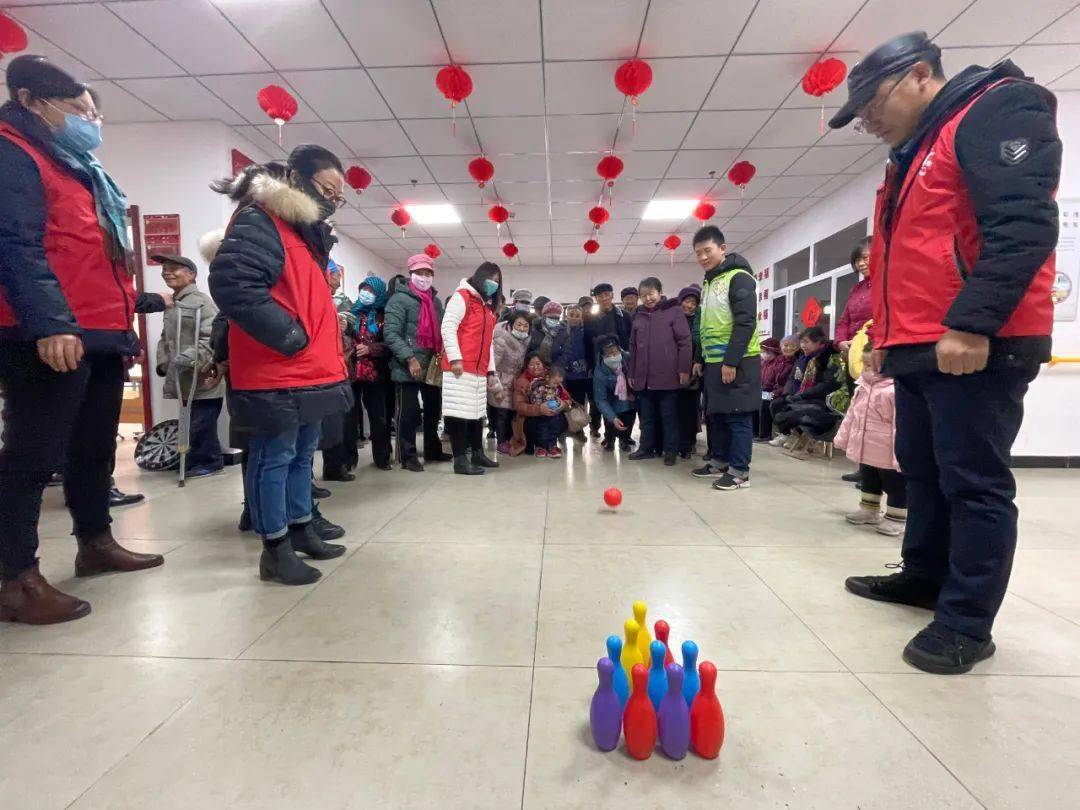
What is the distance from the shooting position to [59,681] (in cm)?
112

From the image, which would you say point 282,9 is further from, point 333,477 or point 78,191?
point 333,477

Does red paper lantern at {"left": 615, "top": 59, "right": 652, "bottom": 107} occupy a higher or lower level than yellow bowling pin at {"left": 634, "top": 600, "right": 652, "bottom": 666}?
higher

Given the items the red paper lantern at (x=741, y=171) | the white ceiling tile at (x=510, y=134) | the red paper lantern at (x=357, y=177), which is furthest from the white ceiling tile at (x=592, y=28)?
the red paper lantern at (x=357, y=177)

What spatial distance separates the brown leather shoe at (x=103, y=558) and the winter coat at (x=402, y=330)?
67.2 inches

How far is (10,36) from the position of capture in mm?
2703

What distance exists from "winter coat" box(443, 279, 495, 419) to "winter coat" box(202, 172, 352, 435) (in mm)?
1459

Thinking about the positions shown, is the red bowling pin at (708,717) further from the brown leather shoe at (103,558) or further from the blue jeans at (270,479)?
the brown leather shoe at (103,558)

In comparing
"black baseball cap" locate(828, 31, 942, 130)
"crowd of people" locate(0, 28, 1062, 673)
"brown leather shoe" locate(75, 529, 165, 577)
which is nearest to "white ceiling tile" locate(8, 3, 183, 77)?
"crowd of people" locate(0, 28, 1062, 673)

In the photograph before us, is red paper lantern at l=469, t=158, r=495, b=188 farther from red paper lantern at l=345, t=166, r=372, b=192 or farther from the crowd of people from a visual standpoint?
the crowd of people

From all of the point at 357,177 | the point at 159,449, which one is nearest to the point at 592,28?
the point at 357,177

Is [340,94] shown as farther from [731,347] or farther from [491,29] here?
[731,347]

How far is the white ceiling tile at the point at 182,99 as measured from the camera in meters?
3.60

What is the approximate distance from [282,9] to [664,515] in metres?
3.63

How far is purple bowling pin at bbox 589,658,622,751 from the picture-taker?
0.87 metres
